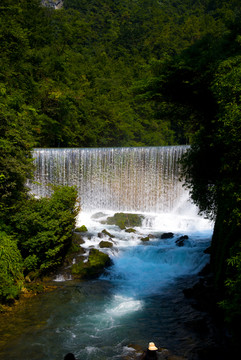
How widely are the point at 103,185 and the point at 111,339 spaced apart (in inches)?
556

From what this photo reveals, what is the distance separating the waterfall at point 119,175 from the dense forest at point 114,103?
8.73ft

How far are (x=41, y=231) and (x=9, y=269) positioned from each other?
1.72 m

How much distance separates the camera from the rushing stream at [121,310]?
7.17m

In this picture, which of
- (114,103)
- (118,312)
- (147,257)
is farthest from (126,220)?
(114,103)

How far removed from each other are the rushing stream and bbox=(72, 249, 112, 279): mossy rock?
0.31m

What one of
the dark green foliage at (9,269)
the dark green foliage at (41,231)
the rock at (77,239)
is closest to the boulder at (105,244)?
the rock at (77,239)

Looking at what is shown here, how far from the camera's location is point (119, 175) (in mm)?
21234

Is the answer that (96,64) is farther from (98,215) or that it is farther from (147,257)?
(147,257)

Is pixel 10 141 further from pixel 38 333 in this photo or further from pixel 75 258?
pixel 38 333

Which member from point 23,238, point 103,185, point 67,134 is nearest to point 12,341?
point 23,238

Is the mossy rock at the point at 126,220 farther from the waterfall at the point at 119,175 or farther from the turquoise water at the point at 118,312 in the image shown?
the turquoise water at the point at 118,312

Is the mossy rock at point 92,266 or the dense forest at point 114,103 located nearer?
the dense forest at point 114,103

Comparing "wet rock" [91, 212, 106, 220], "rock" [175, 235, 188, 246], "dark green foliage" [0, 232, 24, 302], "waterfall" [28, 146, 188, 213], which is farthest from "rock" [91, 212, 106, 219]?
"dark green foliage" [0, 232, 24, 302]

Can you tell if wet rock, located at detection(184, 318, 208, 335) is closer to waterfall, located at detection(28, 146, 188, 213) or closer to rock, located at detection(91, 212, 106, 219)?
rock, located at detection(91, 212, 106, 219)
